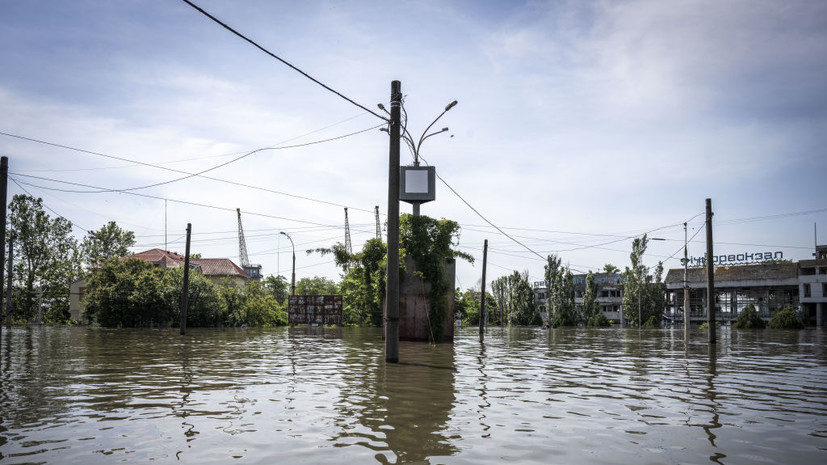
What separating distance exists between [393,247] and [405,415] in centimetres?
863

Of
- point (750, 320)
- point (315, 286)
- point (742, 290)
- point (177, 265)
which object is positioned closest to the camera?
point (750, 320)

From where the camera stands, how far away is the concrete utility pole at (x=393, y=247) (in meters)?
15.8

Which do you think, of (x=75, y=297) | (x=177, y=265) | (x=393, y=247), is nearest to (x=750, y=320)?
(x=393, y=247)

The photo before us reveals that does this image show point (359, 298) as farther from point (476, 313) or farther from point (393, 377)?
point (476, 313)

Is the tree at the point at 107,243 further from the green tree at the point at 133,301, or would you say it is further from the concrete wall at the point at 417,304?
the concrete wall at the point at 417,304

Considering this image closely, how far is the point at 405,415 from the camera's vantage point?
7.66m

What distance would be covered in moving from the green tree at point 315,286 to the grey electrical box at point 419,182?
109508 millimetres

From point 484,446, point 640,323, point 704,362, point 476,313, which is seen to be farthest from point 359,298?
point 476,313

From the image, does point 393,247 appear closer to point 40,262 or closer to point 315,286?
point 40,262

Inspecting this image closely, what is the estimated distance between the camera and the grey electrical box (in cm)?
2769

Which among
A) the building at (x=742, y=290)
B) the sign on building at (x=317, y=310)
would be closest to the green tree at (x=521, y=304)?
the building at (x=742, y=290)

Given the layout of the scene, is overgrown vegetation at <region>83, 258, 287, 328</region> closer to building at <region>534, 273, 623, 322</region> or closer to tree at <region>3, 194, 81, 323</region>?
tree at <region>3, 194, 81, 323</region>

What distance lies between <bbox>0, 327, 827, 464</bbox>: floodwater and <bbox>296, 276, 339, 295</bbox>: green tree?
12445cm

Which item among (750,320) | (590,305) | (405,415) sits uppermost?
(405,415)
